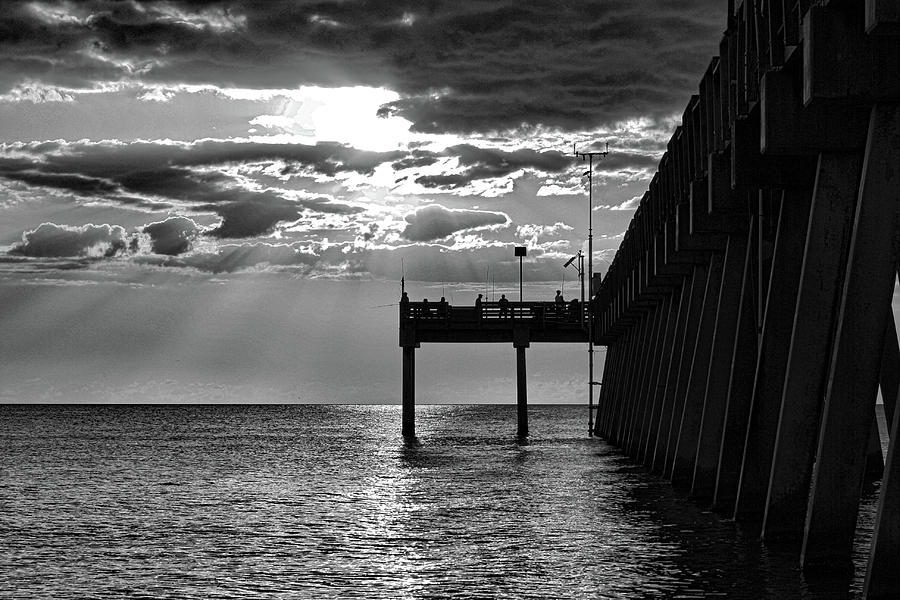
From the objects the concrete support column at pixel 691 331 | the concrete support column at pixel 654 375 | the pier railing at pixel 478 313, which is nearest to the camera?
the concrete support column at pixel 691 331

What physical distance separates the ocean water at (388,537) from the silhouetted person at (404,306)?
19.7 metres

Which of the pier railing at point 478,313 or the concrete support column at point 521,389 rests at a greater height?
the pier railing at point 478,313

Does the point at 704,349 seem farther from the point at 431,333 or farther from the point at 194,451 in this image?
the point at 194,451

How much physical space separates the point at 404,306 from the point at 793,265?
4947 cm

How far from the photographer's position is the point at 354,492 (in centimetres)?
3712

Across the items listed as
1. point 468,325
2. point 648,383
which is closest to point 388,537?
point 648,383

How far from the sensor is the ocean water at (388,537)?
17703mm

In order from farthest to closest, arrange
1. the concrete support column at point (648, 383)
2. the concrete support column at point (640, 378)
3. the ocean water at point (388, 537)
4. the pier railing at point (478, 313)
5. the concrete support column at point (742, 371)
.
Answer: the pier railing at point (478, 313)
the concrete support column at point (640, 378)
the concrete support column at point (648, 383)
the concrete support column at point (742, 371)
the ocean water at point (388, 537)

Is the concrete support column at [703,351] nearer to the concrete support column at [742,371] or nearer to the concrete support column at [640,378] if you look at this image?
the concrete support column at [742,371]

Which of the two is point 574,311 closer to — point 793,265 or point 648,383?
point 648,383

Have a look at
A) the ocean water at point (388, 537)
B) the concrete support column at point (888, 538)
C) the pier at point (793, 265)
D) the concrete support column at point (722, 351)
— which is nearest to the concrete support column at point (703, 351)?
the pier at point (793, 265)

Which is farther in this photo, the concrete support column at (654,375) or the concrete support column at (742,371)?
the concrete support column at (654,375)

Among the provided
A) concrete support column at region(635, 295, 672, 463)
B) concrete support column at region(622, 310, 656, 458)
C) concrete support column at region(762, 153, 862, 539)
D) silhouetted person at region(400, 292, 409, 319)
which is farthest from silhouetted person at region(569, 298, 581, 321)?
concrete support column at region(762, 153, 862, 539)

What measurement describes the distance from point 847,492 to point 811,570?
1269 mm
